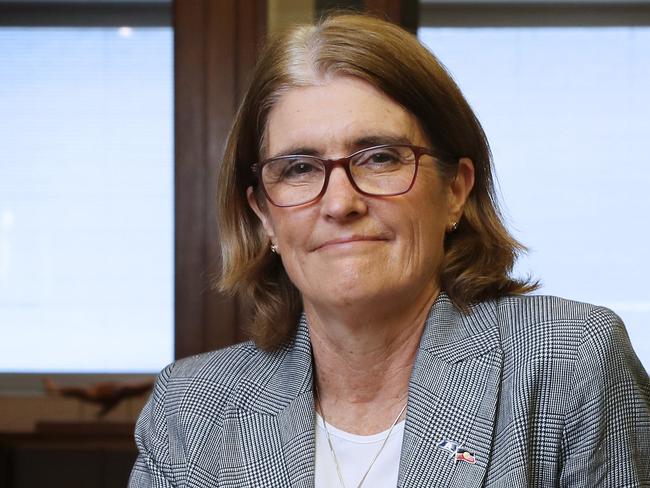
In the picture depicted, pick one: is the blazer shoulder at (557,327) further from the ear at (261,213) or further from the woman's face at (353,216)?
the ear at (261,213)

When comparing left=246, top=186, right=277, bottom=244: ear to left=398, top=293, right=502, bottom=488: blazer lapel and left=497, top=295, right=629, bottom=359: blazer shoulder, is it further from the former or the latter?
left=497, top=295, right=629, bottom=359: blazer shoulder

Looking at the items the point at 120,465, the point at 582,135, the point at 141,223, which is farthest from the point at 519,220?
the point at 120,465

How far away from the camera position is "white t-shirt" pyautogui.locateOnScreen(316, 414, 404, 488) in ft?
5.42

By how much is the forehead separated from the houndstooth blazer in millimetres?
292

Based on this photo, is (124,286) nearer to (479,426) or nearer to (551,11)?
(551,11)

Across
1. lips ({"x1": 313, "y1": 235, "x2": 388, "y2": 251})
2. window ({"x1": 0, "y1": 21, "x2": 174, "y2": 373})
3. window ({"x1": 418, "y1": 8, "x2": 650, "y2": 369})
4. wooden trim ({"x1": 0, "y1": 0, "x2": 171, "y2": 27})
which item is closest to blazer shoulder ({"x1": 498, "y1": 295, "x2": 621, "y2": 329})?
lips ({"x1": 313, "y1": 235, "x2": 388, "y2": 251})

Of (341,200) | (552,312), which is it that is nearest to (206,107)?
(341,200)

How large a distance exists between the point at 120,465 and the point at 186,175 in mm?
1423

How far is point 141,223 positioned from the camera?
3689 mm

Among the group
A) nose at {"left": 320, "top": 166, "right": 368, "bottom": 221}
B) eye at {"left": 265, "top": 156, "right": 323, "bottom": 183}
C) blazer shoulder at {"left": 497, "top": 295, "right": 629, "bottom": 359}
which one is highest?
eye at {"left": 265, "top": 156, "right": 323, "bottom": 183}

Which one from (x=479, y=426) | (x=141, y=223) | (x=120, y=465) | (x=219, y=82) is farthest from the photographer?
(x=120, y=465)

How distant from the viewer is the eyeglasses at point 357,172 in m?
1.58

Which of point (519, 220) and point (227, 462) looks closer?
point (227, 462)

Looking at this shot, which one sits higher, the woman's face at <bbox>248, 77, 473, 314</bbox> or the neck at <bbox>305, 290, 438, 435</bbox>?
the woman's face at <bbox>248, 77, 473, 314</bbox>
